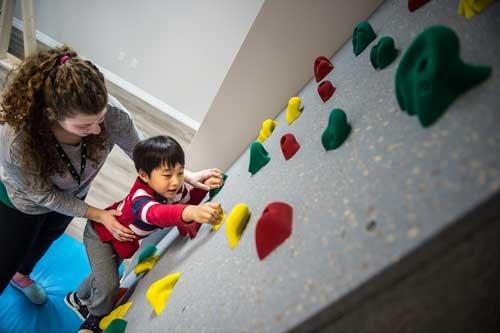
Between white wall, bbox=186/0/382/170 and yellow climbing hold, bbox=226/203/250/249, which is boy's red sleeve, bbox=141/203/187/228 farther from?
white wall, bbox=186/0/382/170

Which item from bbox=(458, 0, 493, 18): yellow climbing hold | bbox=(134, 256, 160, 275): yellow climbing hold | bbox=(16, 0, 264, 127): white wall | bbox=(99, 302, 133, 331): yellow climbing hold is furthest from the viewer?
bbox=(16, 0, 264, 127): white wall

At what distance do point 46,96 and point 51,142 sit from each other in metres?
0.13

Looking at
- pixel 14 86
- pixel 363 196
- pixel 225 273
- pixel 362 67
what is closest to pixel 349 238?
pixel 363 196

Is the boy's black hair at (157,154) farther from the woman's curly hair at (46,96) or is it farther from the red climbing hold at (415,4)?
the red climbing hold at (415,4)

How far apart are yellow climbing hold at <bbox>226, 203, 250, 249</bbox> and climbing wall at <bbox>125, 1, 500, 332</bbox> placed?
2cm

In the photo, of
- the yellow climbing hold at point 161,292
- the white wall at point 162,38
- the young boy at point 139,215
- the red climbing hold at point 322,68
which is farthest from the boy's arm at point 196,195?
the white wall at point 162,38

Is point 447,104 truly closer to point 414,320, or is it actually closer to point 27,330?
point 414,320

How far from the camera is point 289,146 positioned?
73 cm

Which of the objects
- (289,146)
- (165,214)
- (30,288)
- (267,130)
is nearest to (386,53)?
(289,146)

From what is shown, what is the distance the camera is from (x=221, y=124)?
1276mm

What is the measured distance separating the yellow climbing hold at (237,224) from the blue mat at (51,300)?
1056 mm

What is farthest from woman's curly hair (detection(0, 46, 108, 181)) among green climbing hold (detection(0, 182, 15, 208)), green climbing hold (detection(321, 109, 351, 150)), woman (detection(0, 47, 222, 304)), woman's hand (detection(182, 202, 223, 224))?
green climbing hold (detection(321, 109, 351, 150))

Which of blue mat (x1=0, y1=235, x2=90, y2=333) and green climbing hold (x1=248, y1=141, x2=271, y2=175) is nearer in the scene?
green climbing hold (x1=248, y1=141, x2=271, y2=175)

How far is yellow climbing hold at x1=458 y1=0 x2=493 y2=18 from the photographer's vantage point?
48 cm
